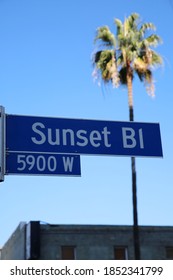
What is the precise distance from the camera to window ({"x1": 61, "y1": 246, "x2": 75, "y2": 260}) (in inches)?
1109

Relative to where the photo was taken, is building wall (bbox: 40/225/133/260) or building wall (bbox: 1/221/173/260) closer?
building wall (bbox: 1/221/173/260)

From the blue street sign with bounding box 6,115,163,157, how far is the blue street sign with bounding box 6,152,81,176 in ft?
0.29

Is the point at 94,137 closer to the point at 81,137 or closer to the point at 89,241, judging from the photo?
the point at 81,137

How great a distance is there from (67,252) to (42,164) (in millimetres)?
21618

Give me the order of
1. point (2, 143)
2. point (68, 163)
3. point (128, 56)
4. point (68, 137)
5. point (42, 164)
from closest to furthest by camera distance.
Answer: point (2, 143) → point (42, 164) → point (68, 163) → point (68, 137) → point (128, 56)

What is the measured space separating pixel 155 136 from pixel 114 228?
2189cm

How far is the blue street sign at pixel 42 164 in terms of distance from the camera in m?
7.45

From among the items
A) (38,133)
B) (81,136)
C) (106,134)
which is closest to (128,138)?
(106,134)

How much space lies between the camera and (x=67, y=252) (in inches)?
1121

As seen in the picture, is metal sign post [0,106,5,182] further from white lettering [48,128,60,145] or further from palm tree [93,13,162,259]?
palm tree [93,13,162,259]

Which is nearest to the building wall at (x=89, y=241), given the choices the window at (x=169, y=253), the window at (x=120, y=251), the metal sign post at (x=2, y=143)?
the window at (x=169, y=253)

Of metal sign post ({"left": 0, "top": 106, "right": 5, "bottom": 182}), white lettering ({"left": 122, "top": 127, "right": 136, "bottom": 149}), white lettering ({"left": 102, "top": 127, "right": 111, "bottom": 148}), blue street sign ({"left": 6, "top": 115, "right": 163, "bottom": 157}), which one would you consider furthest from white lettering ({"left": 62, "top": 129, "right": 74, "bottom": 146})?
metal sign post ({"left": 0, "top": 106, "right": 5, "bottom": 182})
